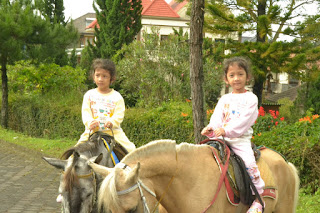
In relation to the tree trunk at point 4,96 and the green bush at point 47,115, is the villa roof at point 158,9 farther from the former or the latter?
the green bush at point 47,115

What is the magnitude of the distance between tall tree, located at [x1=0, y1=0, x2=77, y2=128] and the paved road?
457 centimetres

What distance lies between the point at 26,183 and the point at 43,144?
4184 mm

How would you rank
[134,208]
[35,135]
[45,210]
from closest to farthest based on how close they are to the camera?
[134,208]
[45,210]
[35,135]

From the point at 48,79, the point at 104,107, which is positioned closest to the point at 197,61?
the point at 104,107

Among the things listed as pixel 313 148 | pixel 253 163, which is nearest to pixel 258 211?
pixel 253 163

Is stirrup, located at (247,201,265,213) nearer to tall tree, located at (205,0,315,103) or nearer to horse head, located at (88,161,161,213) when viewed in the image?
horse head, located at (88,161,161,213)

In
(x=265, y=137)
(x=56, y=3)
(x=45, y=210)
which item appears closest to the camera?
(x=45, y=210)

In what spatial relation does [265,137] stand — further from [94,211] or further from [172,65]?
[172,65]

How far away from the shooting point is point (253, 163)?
3.66 m

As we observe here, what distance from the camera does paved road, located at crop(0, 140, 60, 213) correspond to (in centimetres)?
669

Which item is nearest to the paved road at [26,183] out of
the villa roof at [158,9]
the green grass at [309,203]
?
the green grass at [309,203]

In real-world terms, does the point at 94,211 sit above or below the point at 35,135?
above

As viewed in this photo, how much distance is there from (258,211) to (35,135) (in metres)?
12.8

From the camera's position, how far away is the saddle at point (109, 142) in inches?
175
